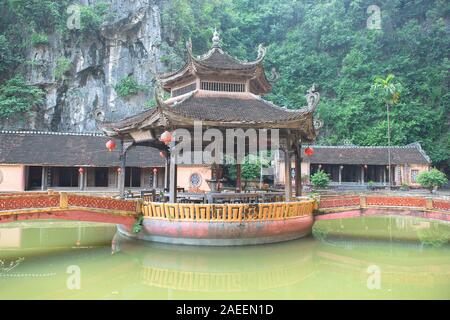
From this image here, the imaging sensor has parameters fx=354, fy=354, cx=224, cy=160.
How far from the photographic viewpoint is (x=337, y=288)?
27.8 ft

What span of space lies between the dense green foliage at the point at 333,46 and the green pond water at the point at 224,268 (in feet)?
113

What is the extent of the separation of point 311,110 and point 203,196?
5.40 metres

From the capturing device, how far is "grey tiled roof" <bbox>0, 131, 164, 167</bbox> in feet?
89.4

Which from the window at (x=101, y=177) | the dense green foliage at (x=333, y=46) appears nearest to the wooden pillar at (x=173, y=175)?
the window at (x=101, y=177)

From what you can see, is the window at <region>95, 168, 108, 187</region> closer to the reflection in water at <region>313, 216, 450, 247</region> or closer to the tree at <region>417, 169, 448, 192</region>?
the reflection in water at <region>313, 216, 450, 247</region>

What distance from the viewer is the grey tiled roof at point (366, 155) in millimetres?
37125

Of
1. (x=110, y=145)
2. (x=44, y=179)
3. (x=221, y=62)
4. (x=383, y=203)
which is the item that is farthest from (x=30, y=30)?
(x=383, y=203)

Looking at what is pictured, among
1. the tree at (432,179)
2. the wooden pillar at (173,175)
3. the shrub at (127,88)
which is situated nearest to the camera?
the wooden pillar at (173,175)

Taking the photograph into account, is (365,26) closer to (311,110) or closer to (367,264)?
(311,110)

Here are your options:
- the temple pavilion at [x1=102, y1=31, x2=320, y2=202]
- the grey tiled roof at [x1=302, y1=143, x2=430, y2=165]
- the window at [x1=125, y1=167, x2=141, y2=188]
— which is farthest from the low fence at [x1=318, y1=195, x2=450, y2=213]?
the grey tiled roof at [x1=302, y1=143, x2=430, y2=165]

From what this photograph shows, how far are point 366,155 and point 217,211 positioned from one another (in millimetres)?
30405

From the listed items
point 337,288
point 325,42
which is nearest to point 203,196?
point 337,288

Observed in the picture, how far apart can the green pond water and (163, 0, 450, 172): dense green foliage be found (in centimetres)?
3458

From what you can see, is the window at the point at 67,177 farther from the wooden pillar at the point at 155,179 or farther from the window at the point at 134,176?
the wooden pillar at the point at 155,179
